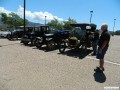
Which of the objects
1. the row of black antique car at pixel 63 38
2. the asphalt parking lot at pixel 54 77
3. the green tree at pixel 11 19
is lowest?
the asphalt parking lot at pixel 54 77

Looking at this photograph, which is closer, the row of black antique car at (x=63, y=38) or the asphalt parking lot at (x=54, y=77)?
the asphalt parking lot at (x=54, y=77)

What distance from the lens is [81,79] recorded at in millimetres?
7102

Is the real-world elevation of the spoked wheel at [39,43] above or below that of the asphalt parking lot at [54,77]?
above

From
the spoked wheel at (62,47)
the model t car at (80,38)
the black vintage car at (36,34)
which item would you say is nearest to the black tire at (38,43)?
the black vintage car at (36,34)

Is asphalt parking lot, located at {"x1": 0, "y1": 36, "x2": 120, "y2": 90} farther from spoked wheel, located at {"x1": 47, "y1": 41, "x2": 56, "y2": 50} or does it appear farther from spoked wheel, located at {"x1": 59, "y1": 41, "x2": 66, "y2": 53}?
spoked wheel, located at {"x1": 47, "y1": 41, "x2": 56, "y2": 50}

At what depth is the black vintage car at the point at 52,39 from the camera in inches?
607

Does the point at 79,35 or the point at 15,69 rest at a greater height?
the point at 79,35

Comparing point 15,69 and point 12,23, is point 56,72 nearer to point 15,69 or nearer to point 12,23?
point 15,69

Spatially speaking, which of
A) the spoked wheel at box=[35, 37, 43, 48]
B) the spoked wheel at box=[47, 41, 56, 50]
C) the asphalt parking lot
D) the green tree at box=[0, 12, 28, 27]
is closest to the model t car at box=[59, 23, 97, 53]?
the spoked wheel at box=[47, 41, 56, 50]

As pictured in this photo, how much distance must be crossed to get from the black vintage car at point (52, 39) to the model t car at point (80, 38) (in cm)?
95

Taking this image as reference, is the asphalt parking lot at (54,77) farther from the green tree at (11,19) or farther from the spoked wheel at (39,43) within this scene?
the green tree at (11,19)

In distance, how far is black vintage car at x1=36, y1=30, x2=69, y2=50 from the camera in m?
15.4

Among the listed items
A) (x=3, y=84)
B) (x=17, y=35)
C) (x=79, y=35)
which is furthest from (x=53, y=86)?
(x=17, y=35)

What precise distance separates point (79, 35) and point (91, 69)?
572cm
